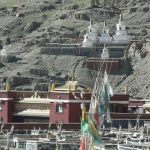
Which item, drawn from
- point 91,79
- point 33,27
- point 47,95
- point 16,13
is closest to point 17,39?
point 33,27

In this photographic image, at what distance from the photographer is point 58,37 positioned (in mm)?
138125

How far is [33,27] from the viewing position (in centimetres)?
15225

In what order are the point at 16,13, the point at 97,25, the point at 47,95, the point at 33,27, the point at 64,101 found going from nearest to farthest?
the point at 64,101
the point at 47,95
the point at 97,25
the point at 33,27
the point at 16,13

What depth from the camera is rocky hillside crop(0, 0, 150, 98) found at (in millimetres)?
118938

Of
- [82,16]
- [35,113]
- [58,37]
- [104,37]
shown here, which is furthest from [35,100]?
[82,16]

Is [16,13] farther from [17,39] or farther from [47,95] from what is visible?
[47,95]

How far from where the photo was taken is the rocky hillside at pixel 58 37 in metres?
119

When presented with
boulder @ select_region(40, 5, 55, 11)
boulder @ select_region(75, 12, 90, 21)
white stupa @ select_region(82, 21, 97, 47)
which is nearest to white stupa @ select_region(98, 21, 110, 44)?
white stupa @ select_region(82, 21, 97, 47)

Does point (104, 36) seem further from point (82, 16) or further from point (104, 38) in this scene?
point (82, 16)

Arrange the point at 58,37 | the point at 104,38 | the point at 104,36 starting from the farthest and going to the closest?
1. the point at 58,37
2. the point at 104,36
3. the point at 104,38

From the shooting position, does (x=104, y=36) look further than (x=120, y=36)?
Yes

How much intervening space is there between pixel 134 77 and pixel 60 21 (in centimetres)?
3330

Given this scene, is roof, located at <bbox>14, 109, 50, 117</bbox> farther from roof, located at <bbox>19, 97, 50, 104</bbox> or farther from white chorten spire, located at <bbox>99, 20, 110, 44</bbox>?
white chorten spire, located at <bbox>99, 20, 110, 44</bbox>

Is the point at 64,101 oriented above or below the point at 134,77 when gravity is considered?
below
